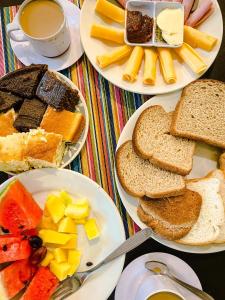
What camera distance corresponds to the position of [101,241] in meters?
1.46

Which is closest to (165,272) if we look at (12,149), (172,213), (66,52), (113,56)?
(172,213)

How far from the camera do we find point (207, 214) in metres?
1.47

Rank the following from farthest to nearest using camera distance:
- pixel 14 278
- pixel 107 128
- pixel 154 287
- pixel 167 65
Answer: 1. pixel 107 128
2. pixel 167 65
3. pixel 14 278
4. pixel 154 287

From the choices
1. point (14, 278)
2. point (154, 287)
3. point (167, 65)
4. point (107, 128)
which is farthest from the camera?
point (107, 128)

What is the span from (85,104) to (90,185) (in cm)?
30

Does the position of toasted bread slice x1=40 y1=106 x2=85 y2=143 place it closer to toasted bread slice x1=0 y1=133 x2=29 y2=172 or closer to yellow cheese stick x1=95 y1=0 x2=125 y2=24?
toasted bread slice x1=0 y1=133 x2=29 y2=172

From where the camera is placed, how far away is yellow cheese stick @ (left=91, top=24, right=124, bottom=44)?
1.51m

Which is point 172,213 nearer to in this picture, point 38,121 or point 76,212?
point 76,212

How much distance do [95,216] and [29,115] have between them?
43cm

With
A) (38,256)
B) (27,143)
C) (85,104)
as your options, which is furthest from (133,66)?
(38,256)

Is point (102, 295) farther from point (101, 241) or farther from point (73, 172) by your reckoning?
point (73, 172)

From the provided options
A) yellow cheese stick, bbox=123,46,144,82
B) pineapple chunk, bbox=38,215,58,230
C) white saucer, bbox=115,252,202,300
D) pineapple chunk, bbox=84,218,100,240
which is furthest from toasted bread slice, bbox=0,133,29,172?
white saucer, bbox=115,252,202,300

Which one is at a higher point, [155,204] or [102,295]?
[155,204]

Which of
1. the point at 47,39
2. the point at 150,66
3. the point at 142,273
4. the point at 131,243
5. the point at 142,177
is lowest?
the point at 142,273
